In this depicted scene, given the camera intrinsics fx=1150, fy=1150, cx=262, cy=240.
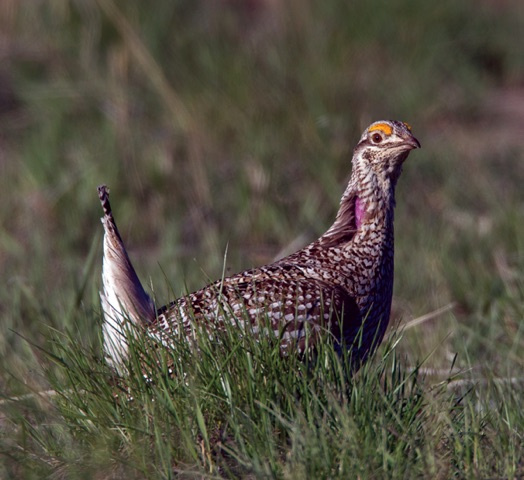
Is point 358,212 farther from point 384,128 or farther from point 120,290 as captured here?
point 120,290

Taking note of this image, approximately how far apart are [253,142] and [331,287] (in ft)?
11.7

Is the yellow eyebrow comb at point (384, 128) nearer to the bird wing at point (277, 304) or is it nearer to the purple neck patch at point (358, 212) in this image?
the purple neck patch at point (358, 212)

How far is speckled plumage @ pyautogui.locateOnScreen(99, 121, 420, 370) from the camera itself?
13.4 feet

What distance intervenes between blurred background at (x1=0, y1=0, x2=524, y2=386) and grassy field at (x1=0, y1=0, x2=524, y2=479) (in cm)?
2

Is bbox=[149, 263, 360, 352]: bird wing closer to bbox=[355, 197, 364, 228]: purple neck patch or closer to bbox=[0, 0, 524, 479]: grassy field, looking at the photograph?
bbox=[0, 0, 524, 479]: grassy field

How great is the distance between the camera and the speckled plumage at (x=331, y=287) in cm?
407

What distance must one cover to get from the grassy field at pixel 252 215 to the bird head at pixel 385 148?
0.64 metres

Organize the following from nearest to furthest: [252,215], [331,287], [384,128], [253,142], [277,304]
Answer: [277,304] → [331,287] → [384,128] → [252,215] → [253,142]

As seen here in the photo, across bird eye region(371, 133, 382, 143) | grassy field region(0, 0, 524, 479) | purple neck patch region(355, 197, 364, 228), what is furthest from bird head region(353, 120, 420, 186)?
grassy field region(0, 0, 524, 479)

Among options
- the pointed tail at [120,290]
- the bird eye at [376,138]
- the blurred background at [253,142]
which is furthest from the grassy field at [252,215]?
the bird eye at [376,138]

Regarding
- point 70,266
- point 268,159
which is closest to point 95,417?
point 70,266

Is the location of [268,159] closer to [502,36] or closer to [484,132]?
[484,132]

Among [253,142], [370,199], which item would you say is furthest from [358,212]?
[253,142]

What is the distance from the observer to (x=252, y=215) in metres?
7.23
